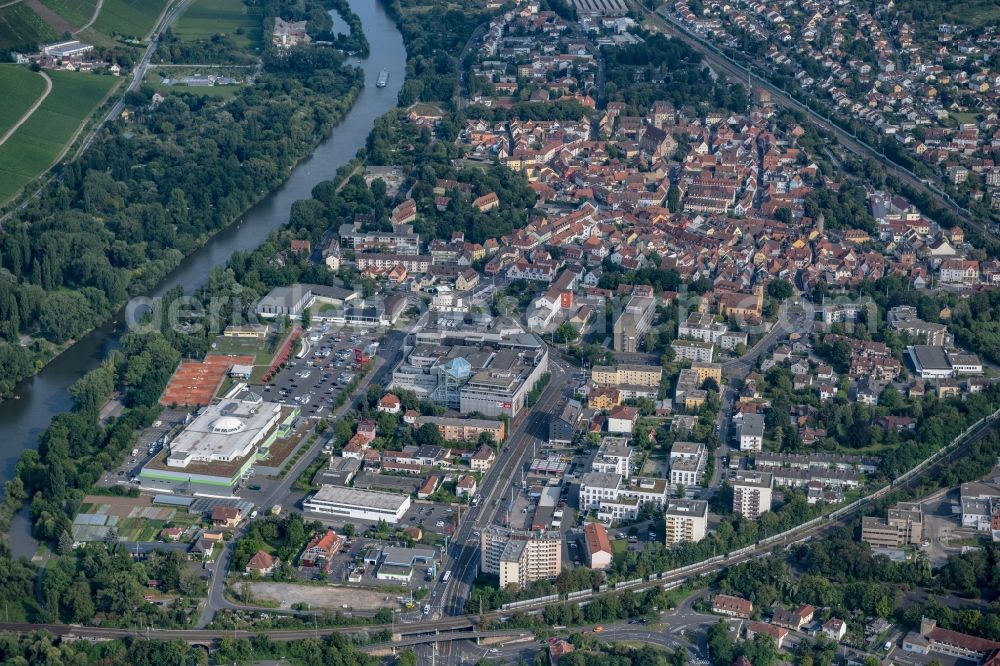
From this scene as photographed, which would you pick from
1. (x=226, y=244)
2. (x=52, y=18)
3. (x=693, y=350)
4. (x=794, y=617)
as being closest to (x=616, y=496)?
(x=794, y=617)

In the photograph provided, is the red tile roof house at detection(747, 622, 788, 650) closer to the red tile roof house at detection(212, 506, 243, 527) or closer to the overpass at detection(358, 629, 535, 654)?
the overpass at detection(358, 629, 535, 654)

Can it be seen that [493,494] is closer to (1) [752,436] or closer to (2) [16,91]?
(1) [752,436]

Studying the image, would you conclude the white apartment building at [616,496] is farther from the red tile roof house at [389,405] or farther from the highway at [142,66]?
the highway at [142,66]

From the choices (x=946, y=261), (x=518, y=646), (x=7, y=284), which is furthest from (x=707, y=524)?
(x=7, y=284)

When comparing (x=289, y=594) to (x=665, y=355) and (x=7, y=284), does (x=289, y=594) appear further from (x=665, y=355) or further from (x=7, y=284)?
(x=7, y=284)

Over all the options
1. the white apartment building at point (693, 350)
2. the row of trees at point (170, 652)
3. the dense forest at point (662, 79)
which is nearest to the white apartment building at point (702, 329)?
the white apartment building at point (693, 350)

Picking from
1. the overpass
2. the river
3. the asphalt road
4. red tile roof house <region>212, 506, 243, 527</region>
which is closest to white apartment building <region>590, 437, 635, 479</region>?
the asphalt road
